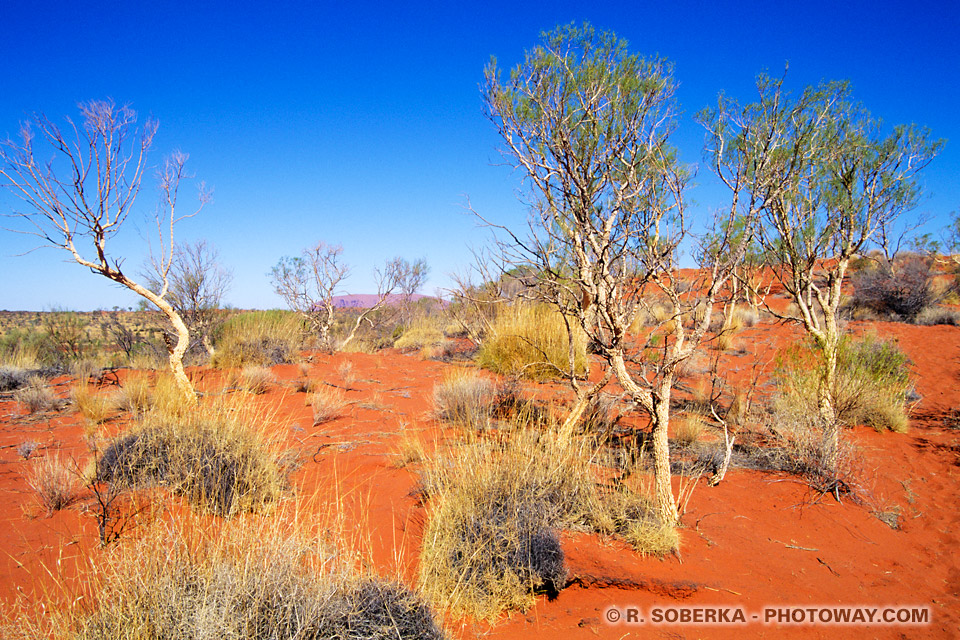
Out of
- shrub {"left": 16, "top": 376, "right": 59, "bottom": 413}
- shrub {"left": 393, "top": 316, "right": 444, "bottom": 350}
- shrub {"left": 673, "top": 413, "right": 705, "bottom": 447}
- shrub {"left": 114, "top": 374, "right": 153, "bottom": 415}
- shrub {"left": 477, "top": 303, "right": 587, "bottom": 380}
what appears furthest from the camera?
shrub {"left": 393, "top": 316, "right": 444, "bottom": 350}

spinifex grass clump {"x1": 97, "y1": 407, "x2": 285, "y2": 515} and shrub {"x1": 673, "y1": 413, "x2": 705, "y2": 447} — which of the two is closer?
spinifex grass clump {"x1": 97, "y1": 407, "x2": 285, "y2": 515}

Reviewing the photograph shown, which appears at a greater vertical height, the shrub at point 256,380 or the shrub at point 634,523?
the shrub at point 256,380

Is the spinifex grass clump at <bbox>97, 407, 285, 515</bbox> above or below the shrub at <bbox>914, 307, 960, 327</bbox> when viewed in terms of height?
below

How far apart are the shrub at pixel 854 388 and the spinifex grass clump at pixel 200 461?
673 centimetres

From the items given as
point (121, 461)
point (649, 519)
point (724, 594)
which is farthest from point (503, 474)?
point (121, 461)

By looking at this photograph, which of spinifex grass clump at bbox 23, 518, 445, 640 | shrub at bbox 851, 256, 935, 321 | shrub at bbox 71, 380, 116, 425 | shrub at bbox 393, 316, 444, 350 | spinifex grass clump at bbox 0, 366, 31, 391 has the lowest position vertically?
spinifex grass clump at bbox 23, 518, 445, 640

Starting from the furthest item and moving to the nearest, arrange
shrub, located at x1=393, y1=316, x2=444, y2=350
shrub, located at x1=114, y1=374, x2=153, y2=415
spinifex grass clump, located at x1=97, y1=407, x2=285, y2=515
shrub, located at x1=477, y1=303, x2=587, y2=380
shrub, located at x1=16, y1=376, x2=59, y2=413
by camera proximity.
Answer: shrub, located at x1=393, y1=316, x2=444, y2=350 < shrub, located at x1=477, y1=303, x2=587, y2=380 < shrub, located at x1=16, y1=376, x2=59, y2=413 < shrub, located at x1=114, y1=374, x2=153, y2=415 < spinifex grass clump, located at x1=97, y1=407, x2=285, y2=515

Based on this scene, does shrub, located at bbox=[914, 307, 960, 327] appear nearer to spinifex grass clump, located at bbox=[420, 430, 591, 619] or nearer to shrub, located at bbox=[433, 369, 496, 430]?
shrub, located at bbox=[433, 369, 496, 430]

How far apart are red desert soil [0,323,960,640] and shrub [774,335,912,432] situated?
0.96ft

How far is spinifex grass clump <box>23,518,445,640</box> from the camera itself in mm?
1962

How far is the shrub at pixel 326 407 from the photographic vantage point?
274 inches

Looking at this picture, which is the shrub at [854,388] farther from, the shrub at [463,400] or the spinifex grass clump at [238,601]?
the spinifex grass clump at [238,601]

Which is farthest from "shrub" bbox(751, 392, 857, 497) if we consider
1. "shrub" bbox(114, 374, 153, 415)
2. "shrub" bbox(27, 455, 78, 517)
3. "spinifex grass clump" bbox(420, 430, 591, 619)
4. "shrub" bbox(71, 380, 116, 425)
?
"shrub" bbox(71, 380, 116, 425)

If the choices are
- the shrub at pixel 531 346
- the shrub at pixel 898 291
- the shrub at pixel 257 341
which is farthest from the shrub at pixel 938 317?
the shrub at pixel 257 341
